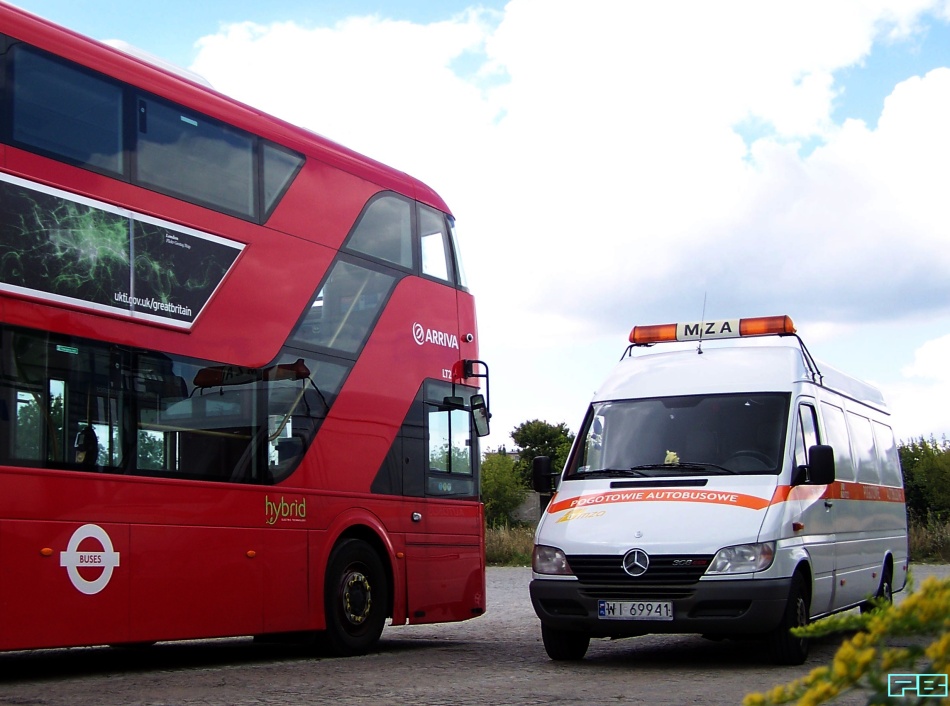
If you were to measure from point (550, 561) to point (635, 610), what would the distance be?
892 millimetres

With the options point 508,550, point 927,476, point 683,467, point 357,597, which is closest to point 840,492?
point 683,467

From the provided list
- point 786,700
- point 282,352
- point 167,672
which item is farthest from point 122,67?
point 786,700

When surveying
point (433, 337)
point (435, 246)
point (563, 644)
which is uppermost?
point (435, 246)

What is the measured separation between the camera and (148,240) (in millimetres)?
9617

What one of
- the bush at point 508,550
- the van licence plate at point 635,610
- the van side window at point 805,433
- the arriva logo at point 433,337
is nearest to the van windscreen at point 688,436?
the van side window at point 805,433

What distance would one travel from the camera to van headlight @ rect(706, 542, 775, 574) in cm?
937

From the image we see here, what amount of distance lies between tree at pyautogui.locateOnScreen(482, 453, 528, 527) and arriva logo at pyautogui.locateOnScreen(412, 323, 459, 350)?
47.7 m

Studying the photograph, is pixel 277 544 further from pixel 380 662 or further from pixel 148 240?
pixel 148 240

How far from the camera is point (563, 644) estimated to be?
1045cm

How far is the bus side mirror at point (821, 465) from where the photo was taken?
1016 centimetres

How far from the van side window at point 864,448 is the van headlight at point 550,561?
430 cm

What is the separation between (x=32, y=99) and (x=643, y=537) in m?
5.64

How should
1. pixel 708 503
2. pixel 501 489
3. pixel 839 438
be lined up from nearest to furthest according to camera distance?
1. pixel 708 503
2. pixel 839 438
3. pixel 501 489

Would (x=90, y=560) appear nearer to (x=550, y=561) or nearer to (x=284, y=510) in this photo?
(x=284, y=510)
